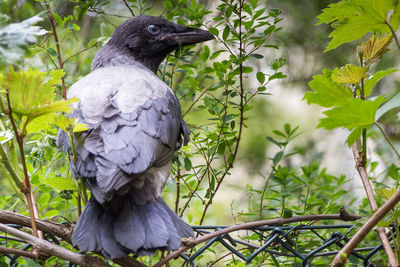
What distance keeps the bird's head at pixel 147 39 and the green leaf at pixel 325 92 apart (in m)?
1.13

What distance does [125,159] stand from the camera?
52.4 inches

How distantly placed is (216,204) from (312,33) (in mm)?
1649

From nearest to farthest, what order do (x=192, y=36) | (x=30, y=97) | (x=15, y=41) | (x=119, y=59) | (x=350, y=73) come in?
1. (x=15, y=41)
2. (x=30, y=97)
3. (x=350, y=73)
4. (x=192, y=36)
5. (x=119, y=59)

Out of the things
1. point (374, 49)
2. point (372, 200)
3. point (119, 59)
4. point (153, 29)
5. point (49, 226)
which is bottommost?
point (49, 226)

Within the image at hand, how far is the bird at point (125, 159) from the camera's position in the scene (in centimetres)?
128

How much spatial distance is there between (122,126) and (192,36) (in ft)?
2.68

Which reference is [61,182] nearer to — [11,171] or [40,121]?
[11,171]

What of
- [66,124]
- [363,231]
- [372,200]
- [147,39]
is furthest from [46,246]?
[147,39]

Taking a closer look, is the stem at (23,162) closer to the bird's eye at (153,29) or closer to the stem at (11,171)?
the stem at (11,171)

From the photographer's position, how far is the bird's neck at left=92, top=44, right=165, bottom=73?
2262 millimetres

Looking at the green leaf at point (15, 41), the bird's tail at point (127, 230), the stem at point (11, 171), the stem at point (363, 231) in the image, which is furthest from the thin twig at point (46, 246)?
the stem at point (363, 231)

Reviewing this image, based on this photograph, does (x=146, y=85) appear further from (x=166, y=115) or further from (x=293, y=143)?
(x=293, y=143)

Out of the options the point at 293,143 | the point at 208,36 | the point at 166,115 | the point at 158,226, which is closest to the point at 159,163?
the point at 166,115

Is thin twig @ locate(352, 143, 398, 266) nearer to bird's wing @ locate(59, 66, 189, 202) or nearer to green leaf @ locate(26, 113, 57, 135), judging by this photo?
bird's wing @ locate(59, 66, 189, 202)
